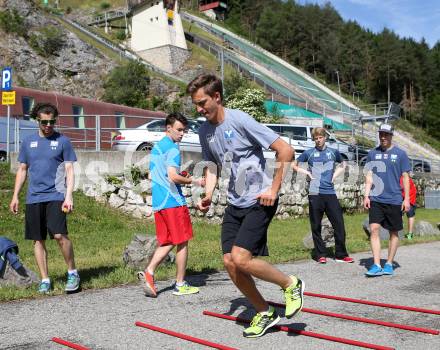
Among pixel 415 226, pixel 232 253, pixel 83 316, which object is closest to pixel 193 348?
pixel 232 253

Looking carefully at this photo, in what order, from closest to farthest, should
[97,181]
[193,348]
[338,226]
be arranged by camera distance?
[193,348] → [338,226] → [97,181]

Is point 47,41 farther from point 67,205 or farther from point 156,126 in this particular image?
point 67,205

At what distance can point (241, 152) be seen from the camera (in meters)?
4.63

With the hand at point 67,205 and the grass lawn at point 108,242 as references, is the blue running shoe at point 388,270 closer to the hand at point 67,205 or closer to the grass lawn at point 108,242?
the grass lawn at point 108,242

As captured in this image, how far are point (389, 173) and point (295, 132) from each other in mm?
12940

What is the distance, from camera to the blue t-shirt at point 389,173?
7496 mm

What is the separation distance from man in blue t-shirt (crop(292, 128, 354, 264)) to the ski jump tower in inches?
2434

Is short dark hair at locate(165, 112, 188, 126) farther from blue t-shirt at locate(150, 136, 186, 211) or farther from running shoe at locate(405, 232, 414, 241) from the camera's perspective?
running shoe at locate(405, 232, 414, 241)

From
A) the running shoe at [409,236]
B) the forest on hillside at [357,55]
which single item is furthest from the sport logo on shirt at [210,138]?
the forest on hillside at [357,55]

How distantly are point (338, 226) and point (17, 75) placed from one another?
44298mm

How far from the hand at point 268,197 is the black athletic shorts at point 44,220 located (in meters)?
2.55

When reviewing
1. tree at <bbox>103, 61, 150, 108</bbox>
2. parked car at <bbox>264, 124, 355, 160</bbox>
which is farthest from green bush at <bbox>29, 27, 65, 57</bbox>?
parked car at <bbox>264, 124, 355, 160</bbox>

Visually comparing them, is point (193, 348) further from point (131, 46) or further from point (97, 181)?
point (131, 46)

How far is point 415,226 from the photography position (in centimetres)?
1348
